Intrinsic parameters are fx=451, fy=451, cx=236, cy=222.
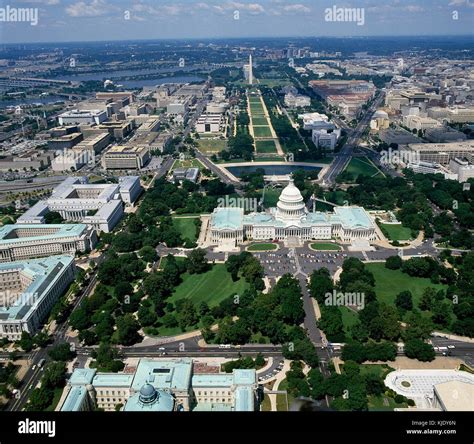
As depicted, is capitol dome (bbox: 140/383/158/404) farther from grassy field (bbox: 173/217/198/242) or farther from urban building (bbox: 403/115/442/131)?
urban building (bbox: 403/115/442/131)

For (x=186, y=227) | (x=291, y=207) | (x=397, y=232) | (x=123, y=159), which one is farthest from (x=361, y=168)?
(x=123, y=159)

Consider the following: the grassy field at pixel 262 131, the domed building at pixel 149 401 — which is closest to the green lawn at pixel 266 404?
the domed building at pixel 149 401

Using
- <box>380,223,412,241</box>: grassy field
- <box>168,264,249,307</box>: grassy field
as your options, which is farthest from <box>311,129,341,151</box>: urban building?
<box>168,264,249,307</box>: grassy field

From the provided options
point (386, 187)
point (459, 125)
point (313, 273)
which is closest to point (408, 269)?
point (313, 273)
